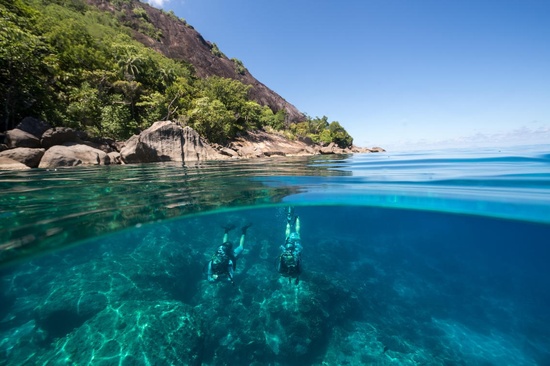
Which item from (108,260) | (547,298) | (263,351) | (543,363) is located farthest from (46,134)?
(547,298)

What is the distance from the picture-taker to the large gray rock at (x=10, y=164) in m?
11.3

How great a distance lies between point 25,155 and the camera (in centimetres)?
1239

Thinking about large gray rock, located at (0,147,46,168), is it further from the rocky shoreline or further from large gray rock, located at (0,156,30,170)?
large gray rock, located at (0,156,30,170)

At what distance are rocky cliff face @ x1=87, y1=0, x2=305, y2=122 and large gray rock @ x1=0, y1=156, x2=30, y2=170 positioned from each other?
70.3m

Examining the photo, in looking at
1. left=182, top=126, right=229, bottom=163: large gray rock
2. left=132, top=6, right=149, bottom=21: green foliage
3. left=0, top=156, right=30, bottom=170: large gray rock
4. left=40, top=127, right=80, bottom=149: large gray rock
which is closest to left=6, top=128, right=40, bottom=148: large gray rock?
left=40, top=127, right=80, bottom=149: large gray rock

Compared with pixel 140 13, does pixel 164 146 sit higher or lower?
lower

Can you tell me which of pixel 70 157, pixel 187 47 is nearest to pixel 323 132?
pixel 187 47

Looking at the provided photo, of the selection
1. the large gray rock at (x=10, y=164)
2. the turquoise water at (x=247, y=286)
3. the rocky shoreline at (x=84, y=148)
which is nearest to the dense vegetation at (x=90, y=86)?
the rocky shoreline at (x=84, y=148)

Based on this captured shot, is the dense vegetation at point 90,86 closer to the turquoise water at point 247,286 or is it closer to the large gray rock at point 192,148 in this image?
the large gray rock at point 192,148

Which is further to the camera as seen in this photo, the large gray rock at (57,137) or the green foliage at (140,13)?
the green foliage at (140,13)

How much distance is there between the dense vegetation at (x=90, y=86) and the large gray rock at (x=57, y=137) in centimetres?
340

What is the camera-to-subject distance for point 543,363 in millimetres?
7266

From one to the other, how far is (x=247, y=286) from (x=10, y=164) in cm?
1327

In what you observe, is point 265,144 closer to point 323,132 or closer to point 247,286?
point 323,132
